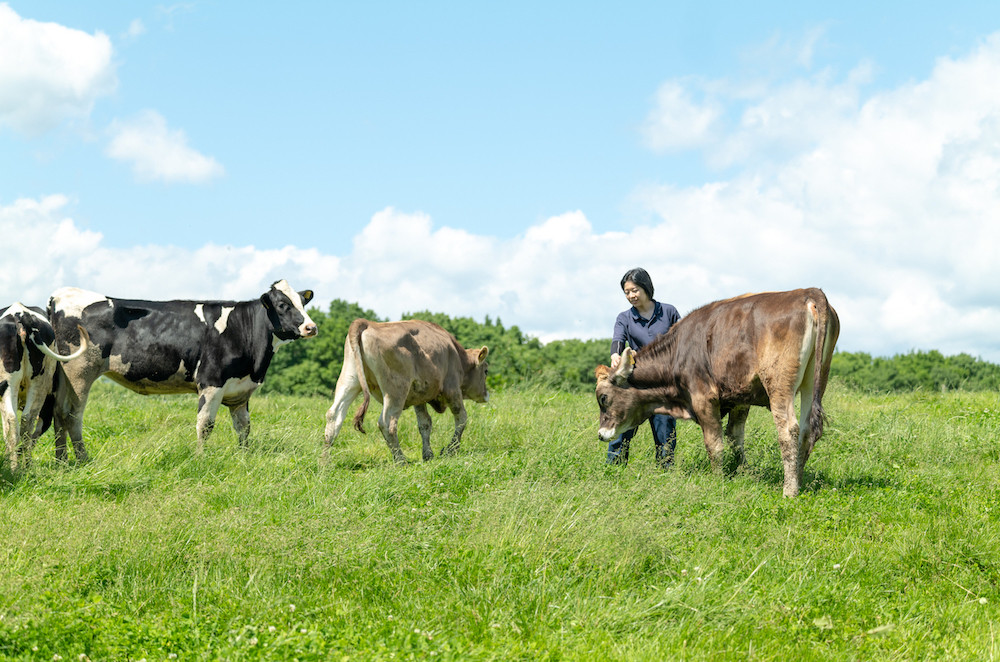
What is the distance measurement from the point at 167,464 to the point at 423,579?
4.87 m

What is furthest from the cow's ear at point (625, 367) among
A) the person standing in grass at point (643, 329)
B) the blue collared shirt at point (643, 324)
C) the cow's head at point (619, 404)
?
the blue collared shirt at point (643, 324)

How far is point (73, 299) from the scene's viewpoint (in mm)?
11164

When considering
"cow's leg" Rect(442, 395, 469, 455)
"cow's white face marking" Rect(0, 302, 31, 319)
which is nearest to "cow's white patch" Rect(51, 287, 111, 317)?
"cow's white face marking" Rect(0, 302, 31, 319)

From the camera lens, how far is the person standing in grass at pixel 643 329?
10.2m

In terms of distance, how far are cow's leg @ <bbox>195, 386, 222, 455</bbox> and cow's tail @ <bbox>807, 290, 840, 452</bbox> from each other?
23.0ft

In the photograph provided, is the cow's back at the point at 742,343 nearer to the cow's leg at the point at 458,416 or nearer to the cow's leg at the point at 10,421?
the cow's leg at the point at 458,416

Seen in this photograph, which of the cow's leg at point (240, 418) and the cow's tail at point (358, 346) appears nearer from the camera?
the cow's tail at point (358, 346)

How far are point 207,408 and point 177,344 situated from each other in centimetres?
97

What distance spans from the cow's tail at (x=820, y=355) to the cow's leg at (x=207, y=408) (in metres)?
7.00

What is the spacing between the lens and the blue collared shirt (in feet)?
A: 34.4

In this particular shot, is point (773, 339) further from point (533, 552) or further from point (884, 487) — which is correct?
point (533, 552)

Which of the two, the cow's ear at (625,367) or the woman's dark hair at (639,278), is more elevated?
the woman's dark hair at (639,278)

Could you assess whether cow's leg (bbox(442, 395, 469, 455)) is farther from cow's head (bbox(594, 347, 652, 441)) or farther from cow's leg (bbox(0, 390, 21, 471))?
cow's leg (bbox(0, 390, 21, 471))

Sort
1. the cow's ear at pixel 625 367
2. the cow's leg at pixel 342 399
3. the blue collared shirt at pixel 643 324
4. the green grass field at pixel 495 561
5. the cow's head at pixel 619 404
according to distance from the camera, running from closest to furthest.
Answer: the green grass field at pixel 495 561
the cow's ear at pixel 625 367
the cow's head at pixel 619 404
the blue collared shirt at pixel 643 324
the cow's leg at pixel 342 399
